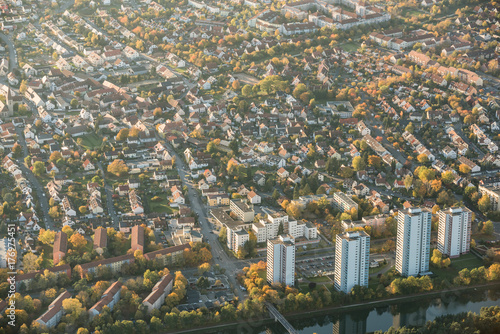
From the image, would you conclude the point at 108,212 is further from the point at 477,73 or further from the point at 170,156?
the point at 477,73

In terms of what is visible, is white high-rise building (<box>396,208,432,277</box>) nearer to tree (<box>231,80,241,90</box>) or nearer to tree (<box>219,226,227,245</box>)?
tree (<box>219,226,227,245</box>)

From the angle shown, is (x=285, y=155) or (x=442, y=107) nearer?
A: (x=285, y=155)

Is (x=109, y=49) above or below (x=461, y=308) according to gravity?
above

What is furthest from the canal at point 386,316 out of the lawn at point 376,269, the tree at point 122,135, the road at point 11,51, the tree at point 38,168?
the road at point 11,51

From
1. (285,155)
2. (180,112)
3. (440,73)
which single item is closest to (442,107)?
(440,73)

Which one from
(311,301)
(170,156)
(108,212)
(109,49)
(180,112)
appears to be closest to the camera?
(311,301)

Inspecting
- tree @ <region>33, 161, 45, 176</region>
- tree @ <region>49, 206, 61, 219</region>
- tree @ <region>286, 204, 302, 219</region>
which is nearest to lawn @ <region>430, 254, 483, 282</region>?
tree @ <region>286, 204, 302, 219</region>

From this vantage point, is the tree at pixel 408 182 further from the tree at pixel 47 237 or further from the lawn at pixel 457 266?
the tree at pixel 47 237
